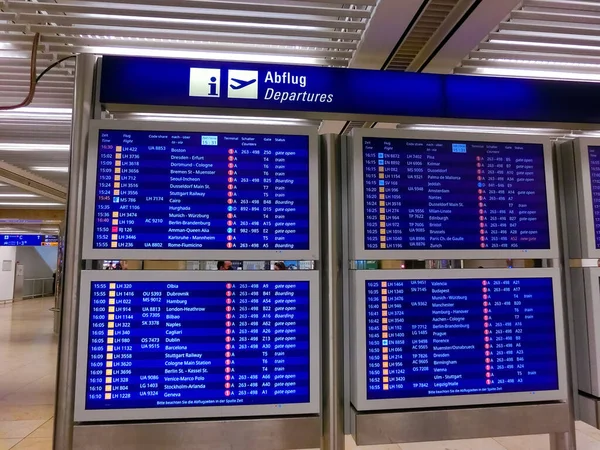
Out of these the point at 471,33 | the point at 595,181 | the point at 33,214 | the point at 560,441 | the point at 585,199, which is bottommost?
the point at 560,441

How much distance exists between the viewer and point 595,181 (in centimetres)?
259

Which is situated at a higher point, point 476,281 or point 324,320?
point 476,281

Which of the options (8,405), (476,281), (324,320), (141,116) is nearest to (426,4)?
(476,281)

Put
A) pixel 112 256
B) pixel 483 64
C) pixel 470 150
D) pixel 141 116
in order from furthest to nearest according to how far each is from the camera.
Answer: pixel 141 116, pixel 483 64, pixel 470 150, pixel 112 256

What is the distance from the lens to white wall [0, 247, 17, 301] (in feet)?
66.9

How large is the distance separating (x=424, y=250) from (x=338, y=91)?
3.40 feet

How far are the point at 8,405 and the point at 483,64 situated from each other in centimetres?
660

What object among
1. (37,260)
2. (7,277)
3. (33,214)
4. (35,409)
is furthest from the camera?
(37,260)

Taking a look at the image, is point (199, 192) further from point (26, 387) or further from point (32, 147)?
point (32, 147)

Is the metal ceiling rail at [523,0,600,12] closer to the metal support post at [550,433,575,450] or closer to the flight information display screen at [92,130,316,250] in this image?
the flight information display screen at [92,130,316,250]

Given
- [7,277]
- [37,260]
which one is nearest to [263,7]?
[7,277]

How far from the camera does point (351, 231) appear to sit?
235 centimetres

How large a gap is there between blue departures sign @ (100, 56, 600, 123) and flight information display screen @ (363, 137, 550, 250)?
22 centimetres

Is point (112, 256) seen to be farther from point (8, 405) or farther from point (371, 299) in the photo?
point (8, 405)
